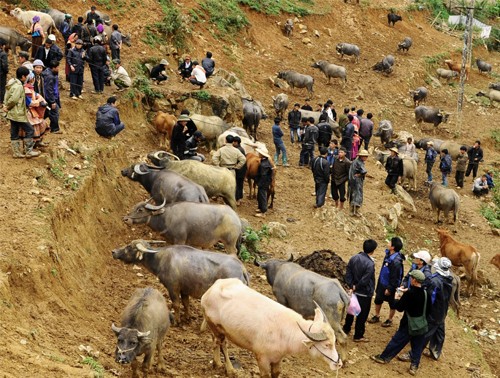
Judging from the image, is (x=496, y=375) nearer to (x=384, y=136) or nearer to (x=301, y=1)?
(x=384, y=136)

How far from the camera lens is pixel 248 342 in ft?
29.6

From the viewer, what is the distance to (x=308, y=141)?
2022 cm

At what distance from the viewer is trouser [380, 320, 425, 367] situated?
1107 centimetres

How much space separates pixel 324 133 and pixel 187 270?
11.6 meters

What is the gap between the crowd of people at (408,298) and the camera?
10.7 meters

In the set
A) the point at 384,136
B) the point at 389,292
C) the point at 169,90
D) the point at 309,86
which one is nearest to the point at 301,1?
the point at 309,86

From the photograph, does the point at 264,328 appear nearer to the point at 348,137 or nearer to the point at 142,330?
the point at 142,330

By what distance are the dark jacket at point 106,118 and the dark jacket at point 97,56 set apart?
2740mm

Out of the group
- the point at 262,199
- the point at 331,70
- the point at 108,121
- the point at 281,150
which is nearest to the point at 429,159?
the point at 281,150

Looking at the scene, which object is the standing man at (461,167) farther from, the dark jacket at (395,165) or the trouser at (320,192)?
the trouser at (320,192)

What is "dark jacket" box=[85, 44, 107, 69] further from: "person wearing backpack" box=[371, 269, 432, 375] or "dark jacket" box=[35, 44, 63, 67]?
"person wearing backpack" box=[371, 269, 432, 375]

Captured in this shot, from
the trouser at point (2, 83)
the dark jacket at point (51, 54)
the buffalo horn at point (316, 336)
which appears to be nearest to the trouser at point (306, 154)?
the dark jacket at point (51, 54)

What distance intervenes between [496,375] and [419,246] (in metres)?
5.91

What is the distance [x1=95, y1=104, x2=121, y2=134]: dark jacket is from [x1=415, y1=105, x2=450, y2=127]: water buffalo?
1739cm
